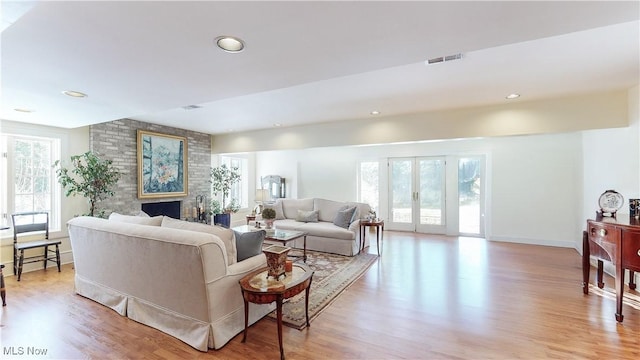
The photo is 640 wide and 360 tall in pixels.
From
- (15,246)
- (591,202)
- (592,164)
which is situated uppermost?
(592,164)

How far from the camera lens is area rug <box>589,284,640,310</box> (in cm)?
299

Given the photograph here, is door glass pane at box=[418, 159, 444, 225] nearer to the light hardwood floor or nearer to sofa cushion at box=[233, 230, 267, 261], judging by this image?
the light hardwood floor

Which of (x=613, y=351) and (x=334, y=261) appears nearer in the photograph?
(x=613, y=351)

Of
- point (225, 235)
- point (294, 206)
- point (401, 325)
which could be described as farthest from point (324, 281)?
point (294, 206)

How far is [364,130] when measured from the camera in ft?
17.1

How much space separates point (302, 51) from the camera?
188cm

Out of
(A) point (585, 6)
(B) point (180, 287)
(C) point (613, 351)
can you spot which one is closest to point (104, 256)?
(B) point (180, 287)

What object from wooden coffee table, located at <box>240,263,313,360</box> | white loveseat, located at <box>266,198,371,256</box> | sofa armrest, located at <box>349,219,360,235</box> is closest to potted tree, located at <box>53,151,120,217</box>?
white loveseat, located at <box>266,198,371,256</box>

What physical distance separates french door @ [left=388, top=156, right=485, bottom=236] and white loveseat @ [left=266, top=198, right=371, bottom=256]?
6.73 ft

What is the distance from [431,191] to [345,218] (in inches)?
116

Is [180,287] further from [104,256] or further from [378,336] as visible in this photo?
[378,336]

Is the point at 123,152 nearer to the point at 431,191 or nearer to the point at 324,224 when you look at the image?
the point at 324,224

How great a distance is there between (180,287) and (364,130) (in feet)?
13.3

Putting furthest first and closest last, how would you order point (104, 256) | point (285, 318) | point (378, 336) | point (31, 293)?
point (31, 293) → point (104, 256) → point (285, 318) → point (378, 336)
